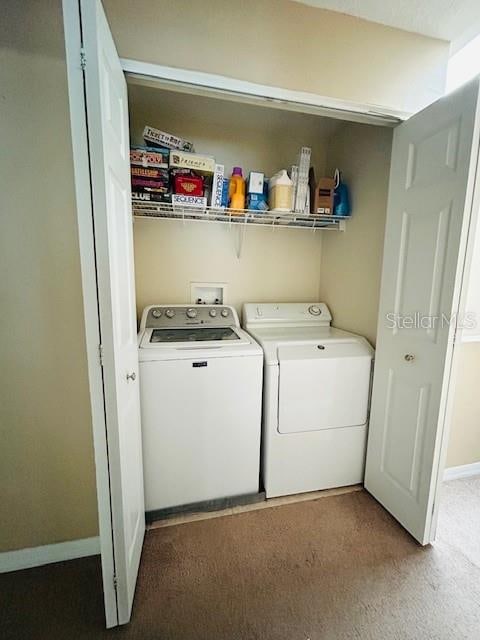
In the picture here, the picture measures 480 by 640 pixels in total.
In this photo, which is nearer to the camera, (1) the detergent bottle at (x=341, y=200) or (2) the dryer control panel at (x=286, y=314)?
(1) the detergent bottle at (x=341, y=200)

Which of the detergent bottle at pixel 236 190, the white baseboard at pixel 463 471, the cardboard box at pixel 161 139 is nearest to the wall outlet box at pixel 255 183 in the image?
the detergent bottle at pixel 236 190

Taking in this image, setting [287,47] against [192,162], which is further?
[192,162]

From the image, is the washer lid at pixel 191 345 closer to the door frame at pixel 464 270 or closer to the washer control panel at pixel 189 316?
the washer control panel at pixel 189 316

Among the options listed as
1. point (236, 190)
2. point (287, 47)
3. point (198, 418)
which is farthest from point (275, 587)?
point (287, 47)

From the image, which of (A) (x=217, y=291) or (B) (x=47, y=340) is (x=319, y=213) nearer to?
(A) (x=217, y=291)

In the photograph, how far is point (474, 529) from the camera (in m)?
1.56

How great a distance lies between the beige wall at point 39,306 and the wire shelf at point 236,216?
21.9 inches

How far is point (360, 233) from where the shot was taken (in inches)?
76.0

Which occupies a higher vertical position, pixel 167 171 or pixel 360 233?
pixel 167 171

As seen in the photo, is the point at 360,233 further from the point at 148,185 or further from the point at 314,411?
the point at 148,185

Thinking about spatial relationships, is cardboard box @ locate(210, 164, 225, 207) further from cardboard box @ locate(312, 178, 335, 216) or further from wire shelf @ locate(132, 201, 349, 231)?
cardboard box @ locate(312, 178, 335, 216)

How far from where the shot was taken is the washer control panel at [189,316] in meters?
1.94

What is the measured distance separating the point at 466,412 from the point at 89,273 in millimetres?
2360

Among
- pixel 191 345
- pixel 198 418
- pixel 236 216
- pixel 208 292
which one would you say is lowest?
pixel 198 418
